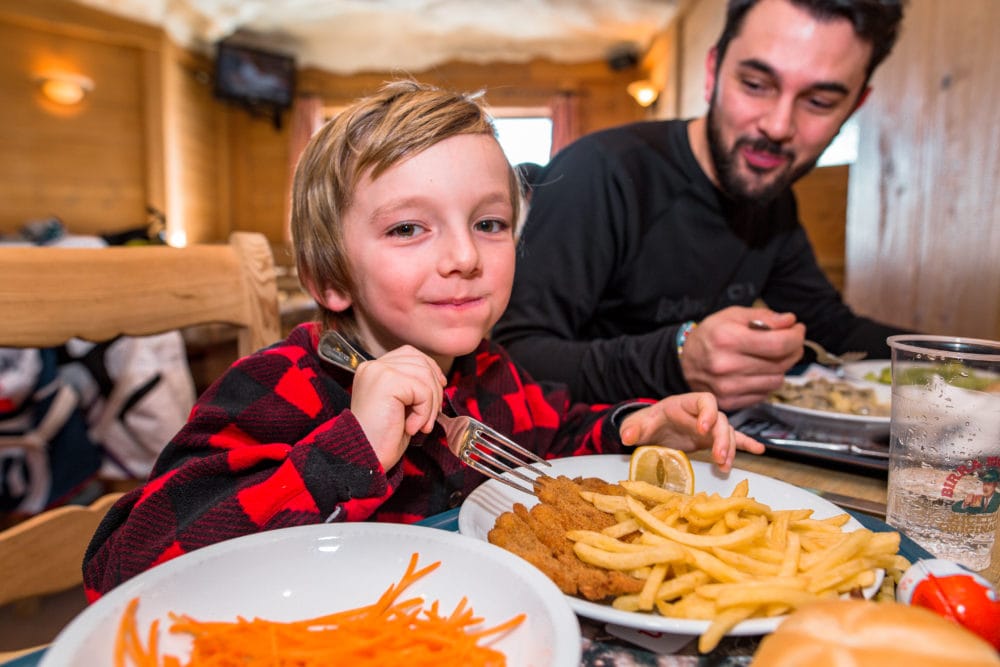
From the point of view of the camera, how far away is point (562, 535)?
0.67 metres

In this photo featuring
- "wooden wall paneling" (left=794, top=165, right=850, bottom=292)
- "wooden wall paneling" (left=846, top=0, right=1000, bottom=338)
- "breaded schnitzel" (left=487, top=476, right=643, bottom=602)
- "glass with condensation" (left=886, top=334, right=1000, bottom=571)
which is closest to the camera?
"breaded schnitzel" (left=487, top=476, right=643, bottom=602)

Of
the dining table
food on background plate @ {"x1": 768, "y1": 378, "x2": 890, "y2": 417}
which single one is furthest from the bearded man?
the dining table

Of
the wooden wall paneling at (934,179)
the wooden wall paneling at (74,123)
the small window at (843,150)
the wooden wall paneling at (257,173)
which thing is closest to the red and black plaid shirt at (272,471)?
the wooden wall paneling at (934,179)

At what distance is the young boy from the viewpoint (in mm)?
766

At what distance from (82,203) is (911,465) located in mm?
8891

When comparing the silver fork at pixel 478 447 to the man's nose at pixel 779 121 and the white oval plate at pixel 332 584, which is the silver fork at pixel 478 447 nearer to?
the white oval plate at pixel 332 584

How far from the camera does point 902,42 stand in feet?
9.37

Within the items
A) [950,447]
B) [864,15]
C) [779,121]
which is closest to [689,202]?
[779,121]

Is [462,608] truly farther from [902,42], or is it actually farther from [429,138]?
[902,42]

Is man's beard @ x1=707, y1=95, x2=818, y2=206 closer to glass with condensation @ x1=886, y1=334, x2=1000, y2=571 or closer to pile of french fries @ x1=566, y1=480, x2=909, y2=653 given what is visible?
glass with condensation @ x1=886, y1=334, x2=1000, y2=571

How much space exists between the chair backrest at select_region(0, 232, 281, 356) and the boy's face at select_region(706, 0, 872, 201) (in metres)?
1.34

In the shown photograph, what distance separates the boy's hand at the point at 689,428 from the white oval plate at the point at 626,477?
4cm

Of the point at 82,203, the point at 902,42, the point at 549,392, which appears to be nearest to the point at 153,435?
the point at 549,392

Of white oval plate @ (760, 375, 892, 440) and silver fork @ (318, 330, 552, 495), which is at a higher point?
silver fork @ (318, 330, 552, 495)
